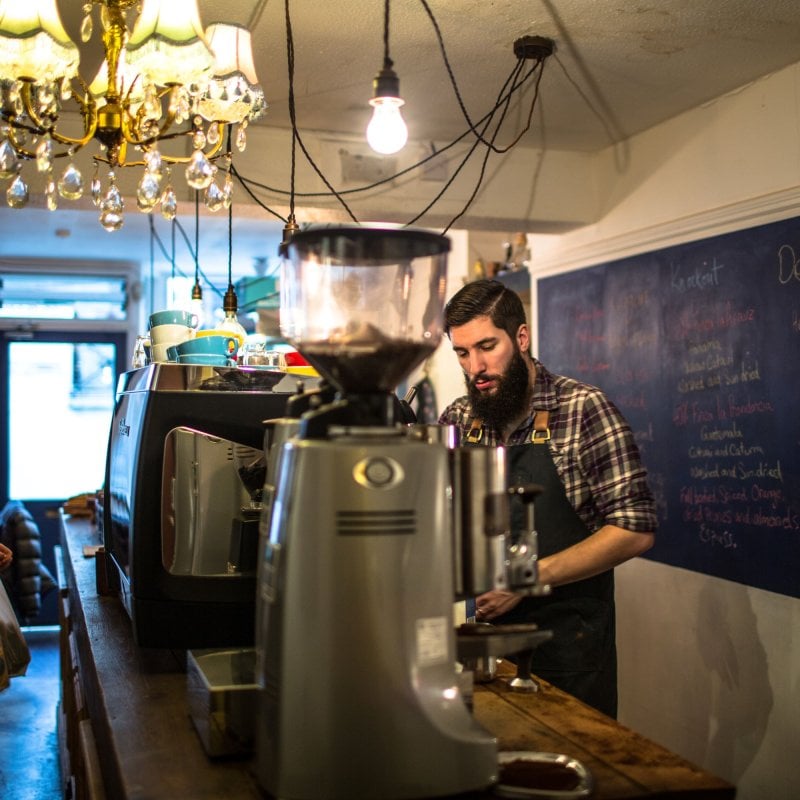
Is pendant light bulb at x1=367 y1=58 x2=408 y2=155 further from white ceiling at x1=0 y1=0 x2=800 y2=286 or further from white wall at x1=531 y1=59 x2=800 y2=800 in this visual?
white wall at x1=531 y1=59 x2=800 y2=800

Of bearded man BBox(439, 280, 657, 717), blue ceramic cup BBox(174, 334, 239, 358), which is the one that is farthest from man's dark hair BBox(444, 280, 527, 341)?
blue ceramic cup BBox(174, 334, 239, 358)

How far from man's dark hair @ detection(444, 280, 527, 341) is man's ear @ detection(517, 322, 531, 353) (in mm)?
15

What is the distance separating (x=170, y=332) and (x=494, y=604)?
995 millimetres

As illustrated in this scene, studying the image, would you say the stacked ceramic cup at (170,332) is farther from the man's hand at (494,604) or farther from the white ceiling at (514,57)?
the white ceiling at (514,57)

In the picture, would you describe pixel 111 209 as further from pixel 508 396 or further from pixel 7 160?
pixel 508 396

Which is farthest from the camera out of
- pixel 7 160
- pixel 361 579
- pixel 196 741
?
pixel 7 160

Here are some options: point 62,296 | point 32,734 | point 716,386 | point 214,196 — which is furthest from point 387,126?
point 62,296

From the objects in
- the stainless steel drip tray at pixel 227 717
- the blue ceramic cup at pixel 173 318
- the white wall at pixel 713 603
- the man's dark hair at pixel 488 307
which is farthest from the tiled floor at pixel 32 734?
the stainless steel drip tray at pixel 227 717

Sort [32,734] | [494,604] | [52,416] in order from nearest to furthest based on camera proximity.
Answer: [494,604] < [32,734] < [52,416]

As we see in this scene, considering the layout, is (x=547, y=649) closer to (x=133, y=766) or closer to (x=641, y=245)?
(x=133, y=766)

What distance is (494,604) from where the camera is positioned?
2107 mm

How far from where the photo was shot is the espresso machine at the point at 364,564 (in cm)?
113

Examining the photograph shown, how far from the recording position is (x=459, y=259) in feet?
19.3

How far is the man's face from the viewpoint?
2422mm
